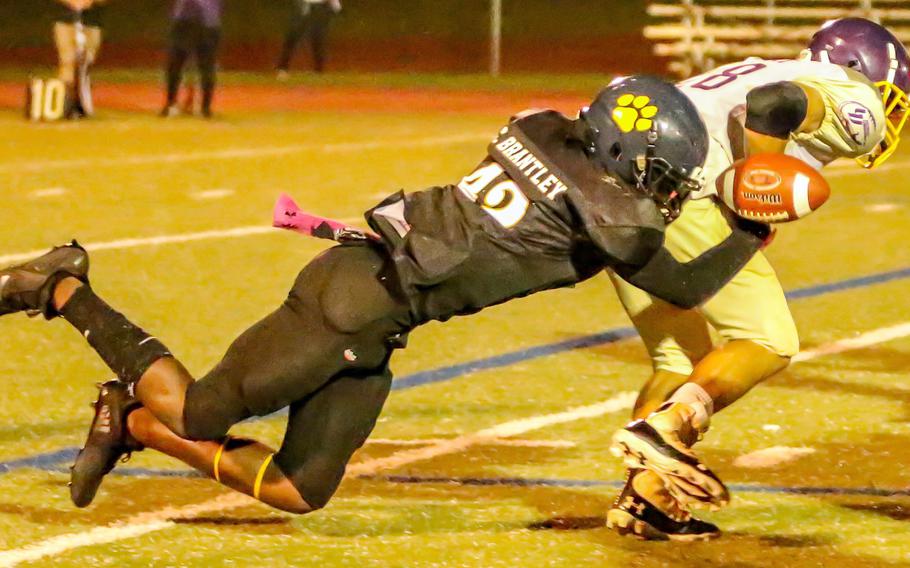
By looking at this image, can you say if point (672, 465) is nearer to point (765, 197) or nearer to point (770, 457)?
point (765, 197)

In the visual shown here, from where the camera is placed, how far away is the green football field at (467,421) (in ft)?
14.3

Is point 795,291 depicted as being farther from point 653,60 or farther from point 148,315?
point 653,60

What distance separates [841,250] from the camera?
30.2ft

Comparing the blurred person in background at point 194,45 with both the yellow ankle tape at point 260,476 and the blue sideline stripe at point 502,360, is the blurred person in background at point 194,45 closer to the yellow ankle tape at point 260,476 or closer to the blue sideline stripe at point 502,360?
the blue sideline stripe at point 502,360

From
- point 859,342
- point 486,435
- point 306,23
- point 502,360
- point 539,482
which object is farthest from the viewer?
point 306,23

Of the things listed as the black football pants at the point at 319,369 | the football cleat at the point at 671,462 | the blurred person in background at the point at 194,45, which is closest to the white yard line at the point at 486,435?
the black football pants at the point at 319,369

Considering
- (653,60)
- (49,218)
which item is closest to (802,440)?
(49,218)

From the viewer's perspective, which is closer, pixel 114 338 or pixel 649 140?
pixel 649 140

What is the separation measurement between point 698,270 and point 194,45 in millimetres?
12711

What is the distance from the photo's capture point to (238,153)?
13.1 m

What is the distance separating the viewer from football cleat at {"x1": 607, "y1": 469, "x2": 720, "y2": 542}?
14.1ft

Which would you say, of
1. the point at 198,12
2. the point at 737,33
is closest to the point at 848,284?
the point at 198,12

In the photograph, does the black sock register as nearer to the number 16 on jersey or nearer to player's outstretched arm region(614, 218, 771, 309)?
the number 16 on jersey

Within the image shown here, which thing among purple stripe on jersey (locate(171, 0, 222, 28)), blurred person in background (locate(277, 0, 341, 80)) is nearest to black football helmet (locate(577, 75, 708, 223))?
purple stripe on jersey (locate(171, 0, 222, 28))
